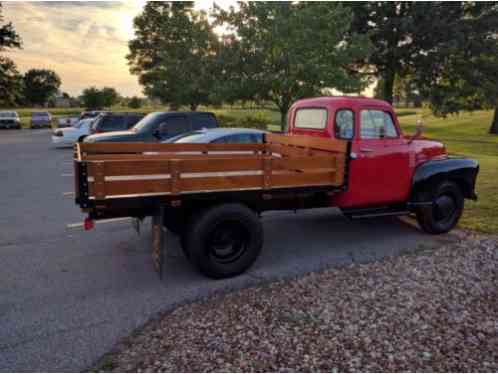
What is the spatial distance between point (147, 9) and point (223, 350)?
5040 cm

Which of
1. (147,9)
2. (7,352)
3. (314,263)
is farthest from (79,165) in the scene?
(147,9)

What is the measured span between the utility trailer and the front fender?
4.97 feet

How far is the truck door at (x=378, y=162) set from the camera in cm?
520

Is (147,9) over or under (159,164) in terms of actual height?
over

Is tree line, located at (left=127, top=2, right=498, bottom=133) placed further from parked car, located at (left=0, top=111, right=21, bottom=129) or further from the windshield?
parked car, located at (left=0, top=111, right=21, bottom=129)

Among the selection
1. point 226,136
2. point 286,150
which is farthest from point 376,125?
point 226,136

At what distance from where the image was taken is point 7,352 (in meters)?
2.99

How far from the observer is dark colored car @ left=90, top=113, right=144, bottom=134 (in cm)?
1478

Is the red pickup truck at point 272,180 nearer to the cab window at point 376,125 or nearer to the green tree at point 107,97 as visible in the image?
the cab window at point 376,125

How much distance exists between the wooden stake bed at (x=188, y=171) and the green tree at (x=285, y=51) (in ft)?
40.2

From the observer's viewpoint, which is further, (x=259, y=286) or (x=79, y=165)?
(x=259, y=286)

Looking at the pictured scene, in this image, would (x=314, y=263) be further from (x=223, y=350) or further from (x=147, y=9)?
(x=147, y=9)

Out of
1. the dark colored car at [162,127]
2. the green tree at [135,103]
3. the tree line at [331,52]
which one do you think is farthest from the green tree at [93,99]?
the dark colored car at [162,127]

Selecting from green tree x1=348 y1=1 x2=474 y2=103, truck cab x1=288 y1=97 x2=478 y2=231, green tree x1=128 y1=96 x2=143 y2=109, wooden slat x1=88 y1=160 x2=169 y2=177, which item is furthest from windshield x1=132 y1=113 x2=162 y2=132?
green tree x1=128 y1=96 x2=143 y2=109
